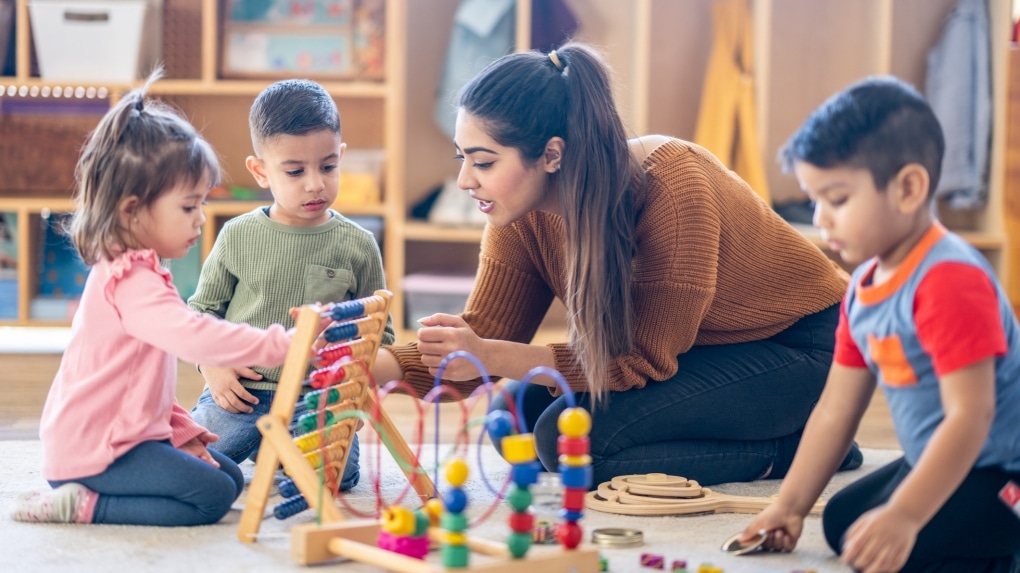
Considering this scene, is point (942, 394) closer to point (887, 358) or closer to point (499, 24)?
point (887, 358)

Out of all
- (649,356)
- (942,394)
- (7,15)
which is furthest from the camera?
(7,15)

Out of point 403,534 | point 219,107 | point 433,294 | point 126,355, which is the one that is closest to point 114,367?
point 126,355

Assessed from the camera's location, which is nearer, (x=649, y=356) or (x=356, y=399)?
(x=356, y=399)

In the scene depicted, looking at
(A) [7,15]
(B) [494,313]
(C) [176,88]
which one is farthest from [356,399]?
(A) [7,15]

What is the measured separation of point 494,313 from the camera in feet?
6.12

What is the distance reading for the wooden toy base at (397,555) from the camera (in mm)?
1167

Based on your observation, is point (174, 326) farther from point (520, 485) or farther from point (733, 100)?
point (733, 100)

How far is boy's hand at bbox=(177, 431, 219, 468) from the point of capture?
1.58 metres

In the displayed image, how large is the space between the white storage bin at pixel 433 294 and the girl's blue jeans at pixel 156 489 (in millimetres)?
1720

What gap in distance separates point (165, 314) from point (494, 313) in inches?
23.8

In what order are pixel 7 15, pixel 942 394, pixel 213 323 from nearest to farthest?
pixel 942 394 → pixel 213 323 → pixel 7 15

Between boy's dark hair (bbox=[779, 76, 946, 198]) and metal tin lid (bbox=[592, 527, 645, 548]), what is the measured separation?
529 mm

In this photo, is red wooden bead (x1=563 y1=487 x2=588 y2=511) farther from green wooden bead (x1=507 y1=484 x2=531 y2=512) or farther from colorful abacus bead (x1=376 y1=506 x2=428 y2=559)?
colorful abacus bead (x1=376 y1=506 x2=428 y2=559)

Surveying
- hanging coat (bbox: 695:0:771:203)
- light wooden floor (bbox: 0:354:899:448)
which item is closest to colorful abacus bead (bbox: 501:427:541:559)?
light wooden floor (bbox: 0:354:899:448)
